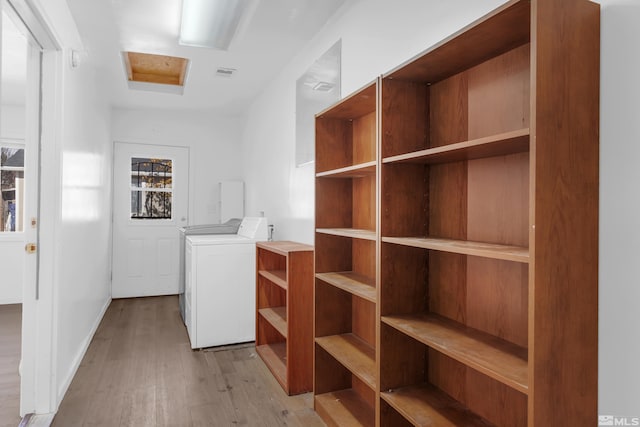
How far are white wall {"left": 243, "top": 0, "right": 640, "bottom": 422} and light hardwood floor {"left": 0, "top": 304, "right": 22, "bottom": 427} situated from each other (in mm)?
2121

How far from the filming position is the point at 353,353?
7.02 feet

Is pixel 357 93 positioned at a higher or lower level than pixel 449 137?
higher

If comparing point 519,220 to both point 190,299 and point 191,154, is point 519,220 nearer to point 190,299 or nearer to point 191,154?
Result: point 190,299

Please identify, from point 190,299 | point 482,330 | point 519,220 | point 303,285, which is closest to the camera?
point 519,220

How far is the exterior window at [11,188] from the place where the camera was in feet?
16.8

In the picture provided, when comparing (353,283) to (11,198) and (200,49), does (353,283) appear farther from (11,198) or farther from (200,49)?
(11,198)

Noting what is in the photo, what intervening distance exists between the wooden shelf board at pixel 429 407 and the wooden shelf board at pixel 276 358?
1133 millimetres

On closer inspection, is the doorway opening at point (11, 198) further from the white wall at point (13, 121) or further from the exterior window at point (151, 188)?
the exterior window at point (151, 188)

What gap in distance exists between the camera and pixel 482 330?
153 centimetres

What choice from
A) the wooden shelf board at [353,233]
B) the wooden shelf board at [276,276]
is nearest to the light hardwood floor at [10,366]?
the wooden shelf board at [276,276]

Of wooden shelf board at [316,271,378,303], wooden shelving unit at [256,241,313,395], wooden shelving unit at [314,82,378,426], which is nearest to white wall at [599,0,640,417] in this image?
wooden shelf board at [316,271,378,303]

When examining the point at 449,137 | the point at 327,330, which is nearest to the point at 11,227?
the point at 327,330

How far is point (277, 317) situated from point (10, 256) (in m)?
4.12

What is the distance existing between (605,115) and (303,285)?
195 centimetres
